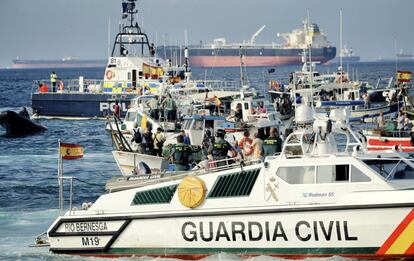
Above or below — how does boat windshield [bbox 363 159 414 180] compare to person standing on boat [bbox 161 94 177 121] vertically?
below

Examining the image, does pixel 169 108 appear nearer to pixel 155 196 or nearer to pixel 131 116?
pixel 131 116

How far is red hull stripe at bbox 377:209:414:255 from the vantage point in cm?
1588

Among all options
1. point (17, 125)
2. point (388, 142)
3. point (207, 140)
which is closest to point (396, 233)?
point (207, 140)

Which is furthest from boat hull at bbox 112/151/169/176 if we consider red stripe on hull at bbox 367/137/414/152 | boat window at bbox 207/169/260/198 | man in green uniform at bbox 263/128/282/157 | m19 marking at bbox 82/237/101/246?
boat window at bbox 207/169/260/198

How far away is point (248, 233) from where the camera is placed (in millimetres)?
16797

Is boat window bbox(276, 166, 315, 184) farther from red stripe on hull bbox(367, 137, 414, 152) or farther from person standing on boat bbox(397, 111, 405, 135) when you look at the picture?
person standing on boat bbox(397, 111, 405, 135)

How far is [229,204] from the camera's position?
56.1ft

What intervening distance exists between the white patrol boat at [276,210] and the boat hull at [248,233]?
0.6 inches

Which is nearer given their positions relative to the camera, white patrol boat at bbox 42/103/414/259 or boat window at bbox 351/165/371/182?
white patrol boat at bbox 42/103/414/259

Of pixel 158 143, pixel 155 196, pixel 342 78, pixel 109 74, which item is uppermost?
pixel 109 74

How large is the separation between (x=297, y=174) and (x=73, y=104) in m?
44.7

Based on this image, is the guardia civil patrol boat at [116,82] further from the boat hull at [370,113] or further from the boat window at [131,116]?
the boat window at [131,116]

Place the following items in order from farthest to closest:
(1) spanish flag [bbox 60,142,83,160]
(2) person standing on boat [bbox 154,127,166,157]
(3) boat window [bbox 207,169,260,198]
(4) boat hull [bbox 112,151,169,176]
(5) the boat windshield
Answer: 1. (2) person standing on boat [bbox 154,127,166,157]
2. (4) boat hull [bbox 112,151,169,176]
3. (1) spanish flag [bbox 60,142,83,160]
4. (3) boat window [bbox 207,169,260,198]
5. (5) the boat windshield

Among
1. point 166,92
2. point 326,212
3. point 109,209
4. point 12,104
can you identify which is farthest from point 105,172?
point 12,104
